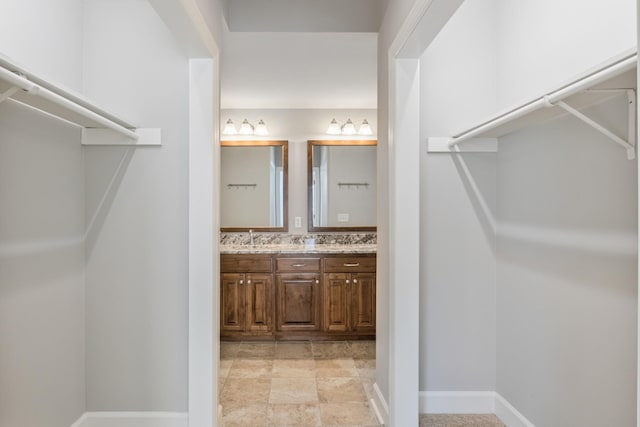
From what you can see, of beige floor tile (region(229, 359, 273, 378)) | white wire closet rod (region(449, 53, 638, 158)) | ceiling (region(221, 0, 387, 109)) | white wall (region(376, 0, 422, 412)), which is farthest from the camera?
beige floor tile (region(229, 359, 273, 378))

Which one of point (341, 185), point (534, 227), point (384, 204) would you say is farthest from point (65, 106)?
point (341, 185)

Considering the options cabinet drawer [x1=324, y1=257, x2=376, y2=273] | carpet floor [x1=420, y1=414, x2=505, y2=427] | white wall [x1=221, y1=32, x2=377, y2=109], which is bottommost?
carpet floor [x1=420, y1=414, x2=505, y2=427]

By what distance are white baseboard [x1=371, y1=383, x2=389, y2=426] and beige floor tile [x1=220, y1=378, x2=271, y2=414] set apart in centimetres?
68

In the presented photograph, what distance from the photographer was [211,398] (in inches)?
78.3

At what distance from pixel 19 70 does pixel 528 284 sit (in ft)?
7.34

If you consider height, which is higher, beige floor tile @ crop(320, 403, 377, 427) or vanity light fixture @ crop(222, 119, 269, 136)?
vanity light fixture @ crop(222, 119, 269, 136)

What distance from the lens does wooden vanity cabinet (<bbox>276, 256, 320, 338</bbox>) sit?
11.8 feet

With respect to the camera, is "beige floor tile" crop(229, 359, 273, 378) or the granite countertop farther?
the granite countertop

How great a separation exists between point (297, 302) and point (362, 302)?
0.59 m

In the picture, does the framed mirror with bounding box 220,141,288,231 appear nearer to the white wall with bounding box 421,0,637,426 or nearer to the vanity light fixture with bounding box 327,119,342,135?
the vanity light fixture with bounding box 327,119,342,135

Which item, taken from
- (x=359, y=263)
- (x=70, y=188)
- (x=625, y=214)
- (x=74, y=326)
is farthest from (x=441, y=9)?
(x=359, y=263)

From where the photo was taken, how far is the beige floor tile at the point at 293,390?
99.2 inches

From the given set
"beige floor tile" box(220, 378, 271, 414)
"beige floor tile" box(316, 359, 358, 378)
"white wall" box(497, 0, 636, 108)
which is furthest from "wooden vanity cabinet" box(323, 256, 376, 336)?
"white wall" box(497, 0, 636, 108)

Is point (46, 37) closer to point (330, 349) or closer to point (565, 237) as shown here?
point (565, 237)
